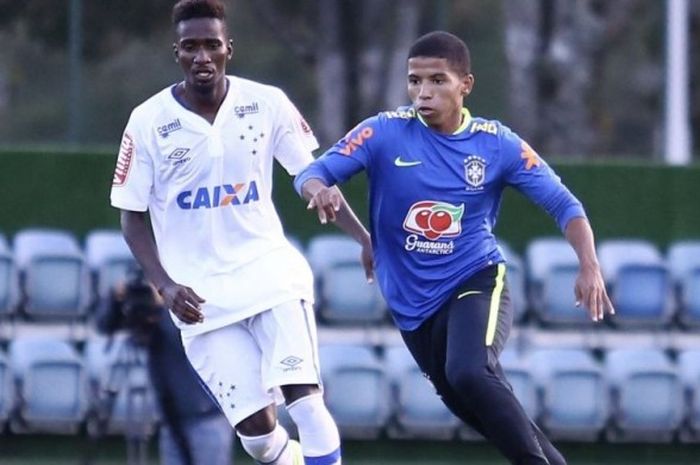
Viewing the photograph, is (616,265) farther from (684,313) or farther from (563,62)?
(563,62)

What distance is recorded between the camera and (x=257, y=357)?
7246 millimetres

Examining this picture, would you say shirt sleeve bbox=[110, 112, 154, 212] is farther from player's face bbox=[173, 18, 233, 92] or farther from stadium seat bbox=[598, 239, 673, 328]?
stadium seat bbox=[598, 239, 673, 328]

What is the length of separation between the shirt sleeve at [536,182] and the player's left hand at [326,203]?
0.75 metres

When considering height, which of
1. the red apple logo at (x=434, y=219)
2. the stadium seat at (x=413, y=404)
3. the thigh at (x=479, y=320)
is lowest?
the stadium seat at (x=413, y=404)

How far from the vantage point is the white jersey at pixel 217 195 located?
7148 millimetres

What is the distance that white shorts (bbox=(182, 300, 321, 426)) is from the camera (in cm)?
707

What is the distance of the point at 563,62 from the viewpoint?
1505cm

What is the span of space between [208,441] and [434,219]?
2.13 meters

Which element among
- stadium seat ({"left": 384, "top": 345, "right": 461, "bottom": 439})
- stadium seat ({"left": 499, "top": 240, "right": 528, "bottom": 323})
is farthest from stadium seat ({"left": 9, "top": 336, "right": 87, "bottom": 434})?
stadium seat ({"left": 499, "top": 240, "right": 528, "bottom": 323})

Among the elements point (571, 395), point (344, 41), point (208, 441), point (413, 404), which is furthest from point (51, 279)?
point (344, 41)

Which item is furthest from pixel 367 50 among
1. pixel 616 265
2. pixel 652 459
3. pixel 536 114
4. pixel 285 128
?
pixel 285 128

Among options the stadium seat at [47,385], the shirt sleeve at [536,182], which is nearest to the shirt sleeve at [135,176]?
the shirt sleeve at [536,182]

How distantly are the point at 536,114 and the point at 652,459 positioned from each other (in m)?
3.55

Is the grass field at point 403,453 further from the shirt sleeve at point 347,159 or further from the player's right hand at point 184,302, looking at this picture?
the shirt sleeve at point 347,159
